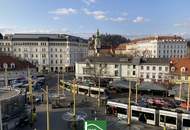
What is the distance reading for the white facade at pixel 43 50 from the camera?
119 meters

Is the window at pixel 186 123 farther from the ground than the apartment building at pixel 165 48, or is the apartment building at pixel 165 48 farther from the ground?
the apartment building at pixel 165 48

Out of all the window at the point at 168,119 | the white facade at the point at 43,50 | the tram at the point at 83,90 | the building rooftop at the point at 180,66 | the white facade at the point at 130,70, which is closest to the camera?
the window at the point at 168,119

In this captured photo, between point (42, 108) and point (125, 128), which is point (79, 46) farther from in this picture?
point (125, 128)

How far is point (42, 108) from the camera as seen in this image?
4791cm

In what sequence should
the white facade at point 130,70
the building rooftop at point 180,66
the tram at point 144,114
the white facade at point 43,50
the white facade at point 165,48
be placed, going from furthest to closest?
1. the white facade at point 165,48
2. the white facade at point 43,50
3. the white facade at point 130,70
4. the building rooftop at point 180,66
5. the tram at point 144,114

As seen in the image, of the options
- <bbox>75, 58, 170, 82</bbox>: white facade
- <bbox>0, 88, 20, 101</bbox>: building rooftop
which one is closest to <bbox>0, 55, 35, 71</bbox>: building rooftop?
<bbox>75, 58, 170, 82</bbox>: white facade

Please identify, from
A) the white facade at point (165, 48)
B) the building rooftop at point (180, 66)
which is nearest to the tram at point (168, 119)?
the building rooftop at point (180, 66)

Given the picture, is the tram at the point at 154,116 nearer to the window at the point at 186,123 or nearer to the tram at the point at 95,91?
the window at the point at 186,123

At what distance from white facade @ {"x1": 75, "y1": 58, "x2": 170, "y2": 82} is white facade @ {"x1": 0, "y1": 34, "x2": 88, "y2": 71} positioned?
134 feet

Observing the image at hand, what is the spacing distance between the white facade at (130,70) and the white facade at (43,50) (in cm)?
4081

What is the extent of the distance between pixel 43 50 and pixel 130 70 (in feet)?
175

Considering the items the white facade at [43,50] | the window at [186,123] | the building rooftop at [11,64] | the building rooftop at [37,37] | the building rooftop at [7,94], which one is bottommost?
the window at [186,123]

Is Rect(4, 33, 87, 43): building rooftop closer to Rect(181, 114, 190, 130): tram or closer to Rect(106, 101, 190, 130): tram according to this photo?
Rect(106, 101, 190, 130): tram

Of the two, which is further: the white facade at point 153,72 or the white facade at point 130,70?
the white facade at point 130,70
